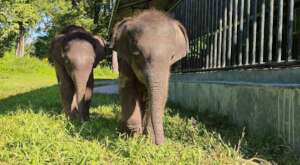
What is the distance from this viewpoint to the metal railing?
274 inches

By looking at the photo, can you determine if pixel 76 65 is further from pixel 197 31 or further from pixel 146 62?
pixel 197 31

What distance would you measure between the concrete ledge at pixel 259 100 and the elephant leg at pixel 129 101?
153 cm

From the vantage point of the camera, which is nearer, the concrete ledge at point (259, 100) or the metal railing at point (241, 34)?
the concrete ledge at point (259, 100)

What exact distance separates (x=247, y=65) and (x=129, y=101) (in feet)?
7.13

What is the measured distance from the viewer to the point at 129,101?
6.84 metres

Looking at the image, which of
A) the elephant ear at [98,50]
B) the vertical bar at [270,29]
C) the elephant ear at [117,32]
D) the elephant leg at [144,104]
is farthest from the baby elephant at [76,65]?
the vertical bar at [270,29]

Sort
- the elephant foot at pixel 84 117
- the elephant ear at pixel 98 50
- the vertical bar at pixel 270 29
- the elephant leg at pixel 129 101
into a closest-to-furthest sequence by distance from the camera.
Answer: the elephant leg at pixel 129 101, the vertical bar at pixel 270 29, the elephant foot at pixel 84 117, the elephant ear at pixel 98 50

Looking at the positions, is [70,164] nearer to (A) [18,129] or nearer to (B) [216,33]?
(A) [18,129]

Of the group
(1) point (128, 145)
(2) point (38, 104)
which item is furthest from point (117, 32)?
(2) point (38, 104)

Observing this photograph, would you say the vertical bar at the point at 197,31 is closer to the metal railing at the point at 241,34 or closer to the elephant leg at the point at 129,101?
the metal railing at the point at 241,34

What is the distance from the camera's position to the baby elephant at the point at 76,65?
872 centimetres

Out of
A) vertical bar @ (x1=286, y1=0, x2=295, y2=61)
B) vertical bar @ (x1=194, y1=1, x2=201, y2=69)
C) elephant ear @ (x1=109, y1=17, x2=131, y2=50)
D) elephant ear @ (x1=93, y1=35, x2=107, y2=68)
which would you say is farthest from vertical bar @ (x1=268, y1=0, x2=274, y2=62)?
vertical bar @ (x1=194, y1=1, x2=201, y2=69)

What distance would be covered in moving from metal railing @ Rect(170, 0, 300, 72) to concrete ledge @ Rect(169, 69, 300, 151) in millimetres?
181

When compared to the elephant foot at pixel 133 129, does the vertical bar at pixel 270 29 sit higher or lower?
higher
